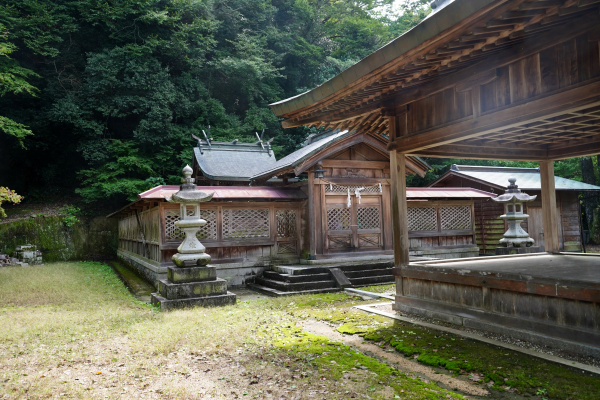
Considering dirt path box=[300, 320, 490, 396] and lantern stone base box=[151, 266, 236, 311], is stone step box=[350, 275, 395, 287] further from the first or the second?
dirt path box=[300, 320, 490, 396]

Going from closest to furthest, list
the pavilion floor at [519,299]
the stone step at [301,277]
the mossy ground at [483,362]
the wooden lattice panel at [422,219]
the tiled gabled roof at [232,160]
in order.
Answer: the mossy ground at [483,362]
the pavilion floor at [519,299]
the stone step at [301,277]
the wooden lattice panel at [422,219]
the tiled gabled roof at [232,160]

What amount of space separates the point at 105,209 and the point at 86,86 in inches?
283

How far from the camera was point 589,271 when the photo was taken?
5844 millimetres

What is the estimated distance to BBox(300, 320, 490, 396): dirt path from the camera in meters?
3.92

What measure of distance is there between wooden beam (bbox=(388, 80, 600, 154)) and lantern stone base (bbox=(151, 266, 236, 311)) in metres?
4.99

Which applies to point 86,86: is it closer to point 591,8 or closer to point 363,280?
point 363,280

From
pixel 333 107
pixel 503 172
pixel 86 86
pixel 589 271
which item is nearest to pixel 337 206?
pixel 333 107

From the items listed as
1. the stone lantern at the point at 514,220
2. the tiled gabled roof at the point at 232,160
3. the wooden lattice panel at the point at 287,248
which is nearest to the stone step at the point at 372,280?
the wooden lattice panel at the point at 287,248

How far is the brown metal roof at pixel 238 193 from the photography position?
11.0 metres

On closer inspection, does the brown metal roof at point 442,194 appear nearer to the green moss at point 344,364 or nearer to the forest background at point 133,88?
the green moss at point 344,364

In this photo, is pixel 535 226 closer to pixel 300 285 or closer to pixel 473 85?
pixel 300 285

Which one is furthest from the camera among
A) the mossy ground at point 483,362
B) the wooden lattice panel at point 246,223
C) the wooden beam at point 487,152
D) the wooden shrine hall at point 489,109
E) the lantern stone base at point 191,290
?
the wooden lattice panel at point 246,223

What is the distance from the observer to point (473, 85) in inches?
216

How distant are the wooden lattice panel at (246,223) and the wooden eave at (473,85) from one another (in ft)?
17.5
